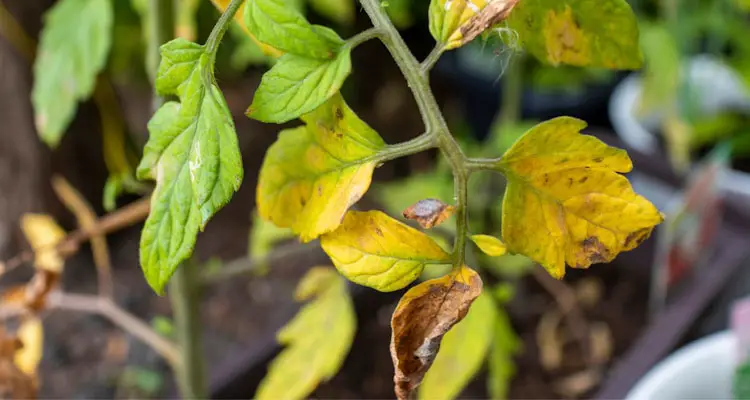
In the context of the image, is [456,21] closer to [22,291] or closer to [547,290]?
[22,291]

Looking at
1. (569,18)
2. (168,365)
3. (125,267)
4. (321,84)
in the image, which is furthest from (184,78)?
(125,267)

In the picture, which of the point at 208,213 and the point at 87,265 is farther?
the point at 87,265

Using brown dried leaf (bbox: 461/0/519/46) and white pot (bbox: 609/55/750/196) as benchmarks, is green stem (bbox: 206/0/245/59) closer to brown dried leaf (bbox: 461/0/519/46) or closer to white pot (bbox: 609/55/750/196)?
brown dried leaf (bbox: 461/0/519/46)

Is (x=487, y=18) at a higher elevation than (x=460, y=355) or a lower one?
higher

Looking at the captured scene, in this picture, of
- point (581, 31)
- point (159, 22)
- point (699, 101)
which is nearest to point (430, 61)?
point (581, 31)

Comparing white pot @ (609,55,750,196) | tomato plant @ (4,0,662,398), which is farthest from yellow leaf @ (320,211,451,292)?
white pot @ (609,55,750,196)

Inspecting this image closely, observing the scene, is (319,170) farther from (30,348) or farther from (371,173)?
(30,348)
